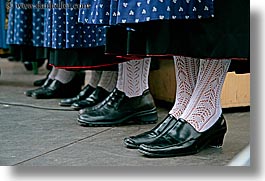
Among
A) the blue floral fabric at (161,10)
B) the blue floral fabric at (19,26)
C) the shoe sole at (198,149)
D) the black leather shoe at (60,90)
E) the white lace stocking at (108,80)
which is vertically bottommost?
the black leather shoe at (60,90)

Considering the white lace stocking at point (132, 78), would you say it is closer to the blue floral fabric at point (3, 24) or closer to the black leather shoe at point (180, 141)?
the black leather shoe at point (180, 141)

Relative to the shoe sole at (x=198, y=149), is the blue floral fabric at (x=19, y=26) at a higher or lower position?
higher

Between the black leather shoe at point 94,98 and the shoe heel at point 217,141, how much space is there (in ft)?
1.41

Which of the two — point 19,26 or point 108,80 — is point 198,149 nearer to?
point 108,80

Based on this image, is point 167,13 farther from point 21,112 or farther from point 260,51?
point 21,112

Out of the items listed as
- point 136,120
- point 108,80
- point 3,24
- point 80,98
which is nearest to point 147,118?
point 136,120

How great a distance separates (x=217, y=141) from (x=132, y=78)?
0.26 meters

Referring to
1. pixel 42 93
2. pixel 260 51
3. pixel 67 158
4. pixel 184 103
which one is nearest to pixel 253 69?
pixel 260 51

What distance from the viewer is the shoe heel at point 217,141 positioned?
2.93 ft

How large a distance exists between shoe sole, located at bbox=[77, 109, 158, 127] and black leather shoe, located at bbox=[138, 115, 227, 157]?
0.23 metres

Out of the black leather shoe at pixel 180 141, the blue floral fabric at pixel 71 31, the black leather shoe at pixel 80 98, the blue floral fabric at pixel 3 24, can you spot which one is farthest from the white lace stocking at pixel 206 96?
the blue floral fabric at pixel 3 24

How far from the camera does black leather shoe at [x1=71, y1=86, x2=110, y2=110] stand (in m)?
1.29

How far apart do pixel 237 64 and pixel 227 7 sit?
0.13m

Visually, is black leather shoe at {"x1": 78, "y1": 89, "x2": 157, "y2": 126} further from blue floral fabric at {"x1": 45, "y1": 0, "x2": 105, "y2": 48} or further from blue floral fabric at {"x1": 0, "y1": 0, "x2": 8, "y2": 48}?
blue floral fabric at {"x1": 0, "y1": 0, "x2": 8, "y2": 48}
